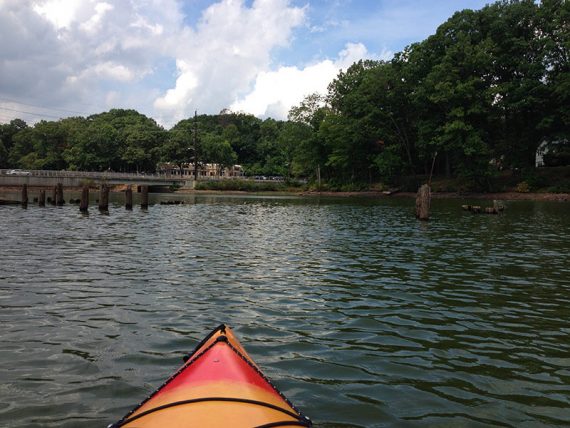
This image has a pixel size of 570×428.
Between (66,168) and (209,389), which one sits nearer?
(209,389)

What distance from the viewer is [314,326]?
341 inches

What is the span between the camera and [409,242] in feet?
67.1

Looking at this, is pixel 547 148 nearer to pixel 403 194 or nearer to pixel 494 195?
pixel 494 195

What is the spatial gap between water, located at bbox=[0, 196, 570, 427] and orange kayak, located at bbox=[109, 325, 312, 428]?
111cm

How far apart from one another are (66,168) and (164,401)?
14034cm

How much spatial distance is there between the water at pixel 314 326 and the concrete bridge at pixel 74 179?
2649 inches

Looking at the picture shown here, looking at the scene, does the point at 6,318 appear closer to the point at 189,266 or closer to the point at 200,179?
the point at 189,266

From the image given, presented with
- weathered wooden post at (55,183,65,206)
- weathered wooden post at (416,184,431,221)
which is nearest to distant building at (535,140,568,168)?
weathered wooden post at (416,184,431,221)

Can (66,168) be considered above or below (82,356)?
above

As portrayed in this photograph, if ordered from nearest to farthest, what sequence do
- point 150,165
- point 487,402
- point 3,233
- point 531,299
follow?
point 487,402
point 531,299
point 3,233
point 150,165

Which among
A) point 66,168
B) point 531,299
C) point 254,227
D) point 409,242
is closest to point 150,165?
point 66,168

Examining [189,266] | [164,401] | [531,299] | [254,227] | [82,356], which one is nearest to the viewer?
[164,401]

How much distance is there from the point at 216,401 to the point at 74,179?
93610 millimetres

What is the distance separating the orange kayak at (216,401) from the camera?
385cm
